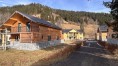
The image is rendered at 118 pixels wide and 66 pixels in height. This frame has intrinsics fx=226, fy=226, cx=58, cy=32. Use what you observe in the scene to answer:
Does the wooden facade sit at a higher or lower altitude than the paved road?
higher

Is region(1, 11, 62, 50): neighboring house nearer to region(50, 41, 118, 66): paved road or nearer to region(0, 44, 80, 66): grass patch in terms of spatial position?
region(0, 44, 80, 66): grass patch

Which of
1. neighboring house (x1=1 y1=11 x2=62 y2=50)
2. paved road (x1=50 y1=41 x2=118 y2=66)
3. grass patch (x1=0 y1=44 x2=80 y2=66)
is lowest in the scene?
paved road (x1=50 y1=41 x2=118 y2=66)

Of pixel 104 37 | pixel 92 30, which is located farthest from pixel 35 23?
pixel 92 30

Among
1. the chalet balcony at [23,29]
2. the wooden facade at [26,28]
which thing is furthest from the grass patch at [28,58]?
the chalet balcony at [23,29]

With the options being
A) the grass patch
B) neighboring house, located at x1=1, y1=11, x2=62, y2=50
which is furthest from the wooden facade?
the grass patch

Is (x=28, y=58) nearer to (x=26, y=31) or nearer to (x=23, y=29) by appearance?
(x=26, y=31)

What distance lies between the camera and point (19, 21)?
39.3 metres

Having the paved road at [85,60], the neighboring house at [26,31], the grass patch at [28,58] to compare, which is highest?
the neighboring house at [26,31]

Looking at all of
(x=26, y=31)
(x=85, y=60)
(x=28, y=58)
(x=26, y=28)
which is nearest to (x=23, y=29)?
(x=26, y=28)

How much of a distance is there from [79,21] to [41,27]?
16143 cm

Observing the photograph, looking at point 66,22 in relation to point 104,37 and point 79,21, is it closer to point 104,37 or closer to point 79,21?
point 79,21

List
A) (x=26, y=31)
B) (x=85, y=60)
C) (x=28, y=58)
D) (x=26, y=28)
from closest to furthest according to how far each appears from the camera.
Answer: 1. (x=85, y=60)
2. (x=28, y=58)
3. (x=26, y=31)
4. (x=26, y=28)

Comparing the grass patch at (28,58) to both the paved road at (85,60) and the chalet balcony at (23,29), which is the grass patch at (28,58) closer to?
the paved road at (85,60)

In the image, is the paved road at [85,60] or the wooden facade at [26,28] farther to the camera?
the wooden facade at [26,28]
